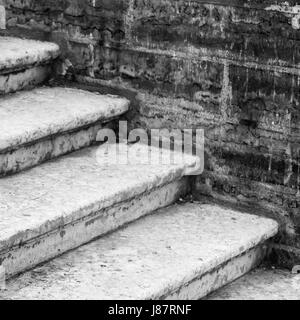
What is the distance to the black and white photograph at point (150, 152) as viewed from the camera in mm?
2838

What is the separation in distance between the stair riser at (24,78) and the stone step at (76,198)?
1.34 ft

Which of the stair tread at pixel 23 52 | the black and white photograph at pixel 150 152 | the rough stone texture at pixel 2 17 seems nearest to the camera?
the black and white photograph at pixel 150 152

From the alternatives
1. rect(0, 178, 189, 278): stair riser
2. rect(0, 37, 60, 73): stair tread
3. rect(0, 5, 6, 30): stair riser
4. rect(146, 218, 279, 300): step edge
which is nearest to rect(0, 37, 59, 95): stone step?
rect(0, 37, 60, 73): stair tread

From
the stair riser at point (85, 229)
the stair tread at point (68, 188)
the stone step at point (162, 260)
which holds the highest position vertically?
the stair tread at point (68, 188)

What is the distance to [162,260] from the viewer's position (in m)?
2.93

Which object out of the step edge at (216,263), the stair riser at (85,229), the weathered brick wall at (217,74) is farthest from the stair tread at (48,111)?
the step edge at (216,263)

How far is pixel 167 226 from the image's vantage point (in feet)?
10.6

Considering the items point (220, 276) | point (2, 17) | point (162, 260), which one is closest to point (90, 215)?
point (162, 260)

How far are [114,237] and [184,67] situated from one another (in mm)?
798

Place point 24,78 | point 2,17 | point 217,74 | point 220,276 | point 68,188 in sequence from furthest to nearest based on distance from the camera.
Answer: point 2,17 < point 24,78 < point 217,74 < point 220,276 < point 68,188

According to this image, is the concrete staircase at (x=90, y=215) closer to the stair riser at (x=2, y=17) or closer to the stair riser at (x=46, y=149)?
the stair riser at (x=46, y=149)

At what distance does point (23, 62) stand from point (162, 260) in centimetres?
110

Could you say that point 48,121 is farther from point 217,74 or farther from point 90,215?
point 217,74

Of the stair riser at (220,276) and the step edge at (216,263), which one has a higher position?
the step edge at (216,263)
